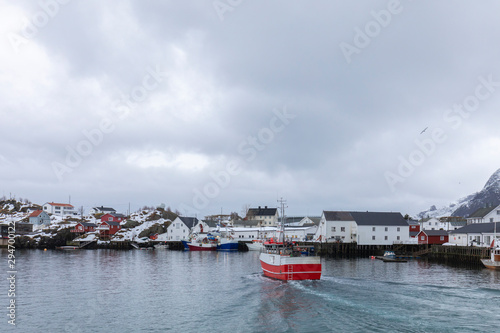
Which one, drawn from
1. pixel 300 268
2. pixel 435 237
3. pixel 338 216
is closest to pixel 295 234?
pixel 338 216

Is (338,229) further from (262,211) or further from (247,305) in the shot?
(262,211)

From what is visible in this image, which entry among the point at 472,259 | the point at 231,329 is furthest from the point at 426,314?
the point at 472,259

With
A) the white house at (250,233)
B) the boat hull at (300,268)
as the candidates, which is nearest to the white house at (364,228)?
the white house at (250,233)

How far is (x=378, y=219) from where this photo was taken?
105 metres

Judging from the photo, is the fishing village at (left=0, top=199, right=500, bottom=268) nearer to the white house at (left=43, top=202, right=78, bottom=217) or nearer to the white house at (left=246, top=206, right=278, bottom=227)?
the white house at (left=246, top=206, right=278, bottom=227)

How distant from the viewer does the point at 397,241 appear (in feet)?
334

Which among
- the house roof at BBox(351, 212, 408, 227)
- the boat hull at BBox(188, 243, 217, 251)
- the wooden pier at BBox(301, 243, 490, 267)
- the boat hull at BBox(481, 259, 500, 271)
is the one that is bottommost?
the boat hull at BBox(188, 243, 217, 251)

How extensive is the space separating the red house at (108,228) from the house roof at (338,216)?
75.8m

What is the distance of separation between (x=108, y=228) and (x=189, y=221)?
1152 inches

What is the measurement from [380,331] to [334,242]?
80.3 m

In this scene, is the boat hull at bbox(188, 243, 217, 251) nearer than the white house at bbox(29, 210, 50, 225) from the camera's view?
Yes

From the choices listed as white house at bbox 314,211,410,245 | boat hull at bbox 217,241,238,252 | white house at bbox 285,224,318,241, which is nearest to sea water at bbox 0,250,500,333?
white house at bbox 314,211,410,245

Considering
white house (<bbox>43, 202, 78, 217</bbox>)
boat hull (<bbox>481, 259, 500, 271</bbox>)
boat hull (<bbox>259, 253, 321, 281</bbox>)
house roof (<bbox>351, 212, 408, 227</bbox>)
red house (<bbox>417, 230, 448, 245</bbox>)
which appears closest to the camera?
boat hull (<bbox>259, 253, 321, 281</bbox>)

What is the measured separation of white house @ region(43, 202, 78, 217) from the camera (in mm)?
186625
